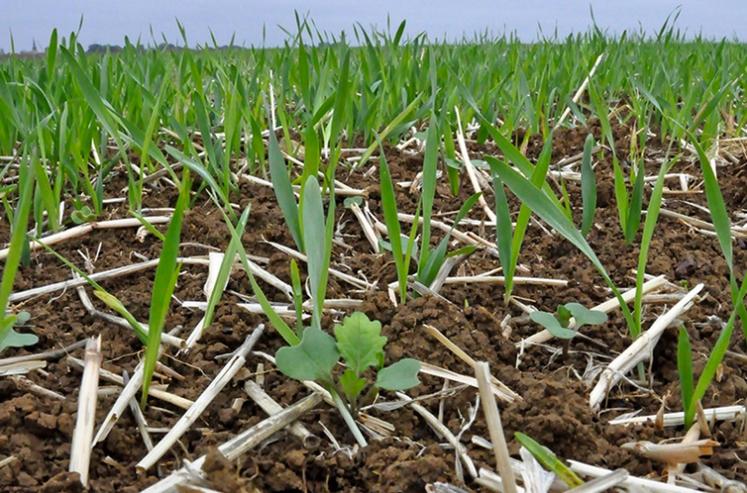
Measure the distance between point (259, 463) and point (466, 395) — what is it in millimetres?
248

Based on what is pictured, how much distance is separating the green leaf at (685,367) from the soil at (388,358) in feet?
0.15

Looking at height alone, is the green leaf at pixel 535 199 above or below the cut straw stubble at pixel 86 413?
above

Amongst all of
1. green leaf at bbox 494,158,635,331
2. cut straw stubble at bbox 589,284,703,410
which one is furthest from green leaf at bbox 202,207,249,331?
cut straw stubble at bbox 589,284,703,410

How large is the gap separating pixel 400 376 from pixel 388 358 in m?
0.12

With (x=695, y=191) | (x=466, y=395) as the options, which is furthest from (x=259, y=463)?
(x=695, y=191)

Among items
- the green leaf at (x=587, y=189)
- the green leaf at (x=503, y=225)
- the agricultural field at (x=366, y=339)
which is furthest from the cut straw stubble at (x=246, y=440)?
the green leaf at (x=587, y=189)

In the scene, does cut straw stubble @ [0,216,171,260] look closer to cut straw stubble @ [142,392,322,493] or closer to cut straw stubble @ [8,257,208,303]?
cut straw stubble @ [8,257,208,303]

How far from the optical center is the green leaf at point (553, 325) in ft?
3.22

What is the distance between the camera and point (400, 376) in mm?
824

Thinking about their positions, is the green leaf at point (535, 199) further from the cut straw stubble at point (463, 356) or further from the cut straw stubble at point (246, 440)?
the cut straw stubble at point (246, 440)

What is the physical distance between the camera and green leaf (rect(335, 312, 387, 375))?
2.72 ft

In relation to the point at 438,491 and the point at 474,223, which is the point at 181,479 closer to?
the point at 438,491

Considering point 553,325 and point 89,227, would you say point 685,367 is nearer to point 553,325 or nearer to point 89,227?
point 553,325

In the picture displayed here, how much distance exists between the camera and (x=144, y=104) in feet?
→ 6.24
